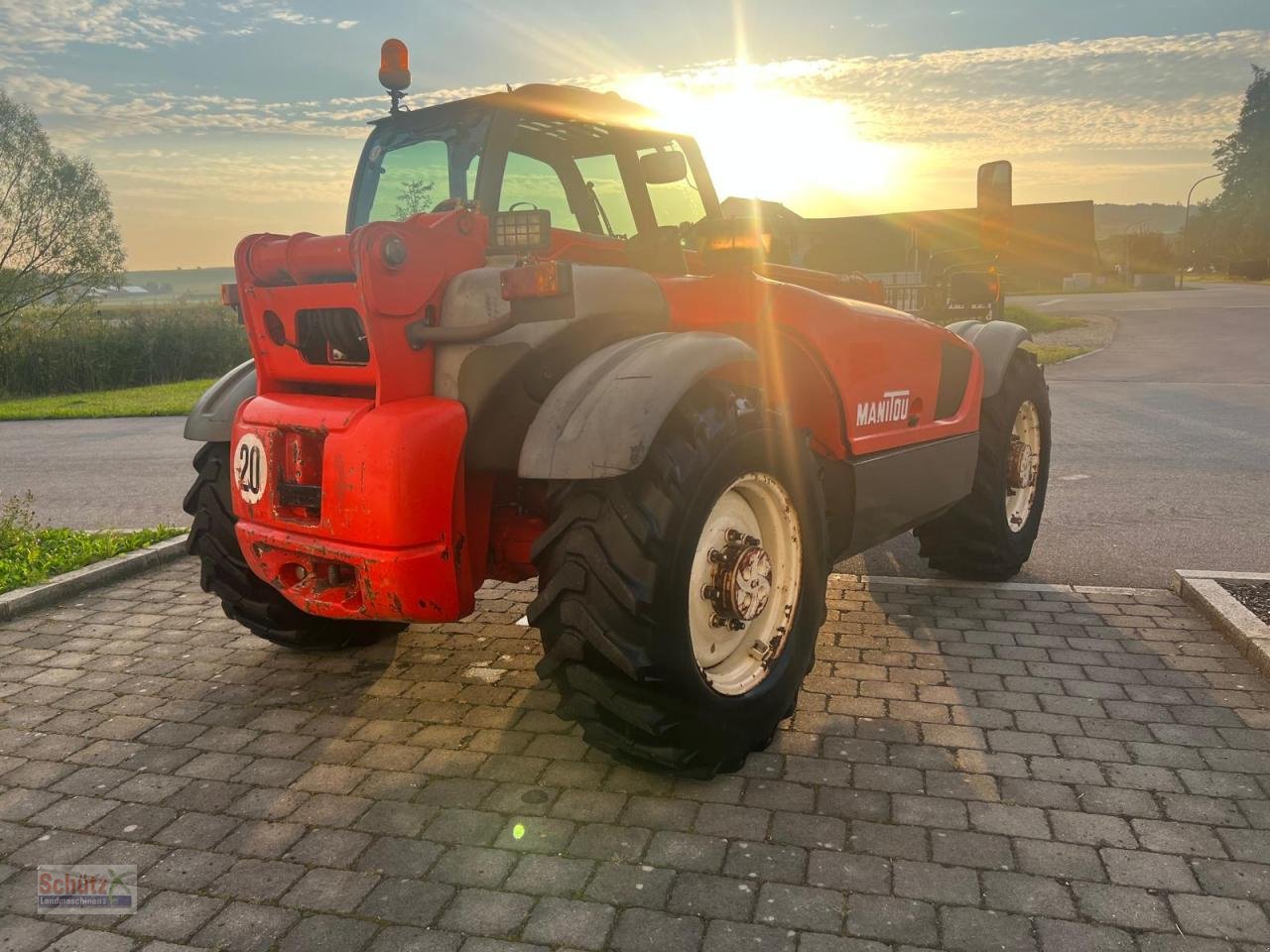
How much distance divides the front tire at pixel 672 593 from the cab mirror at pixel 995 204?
4171 millimetres

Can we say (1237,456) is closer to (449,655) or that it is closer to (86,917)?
(449,655)

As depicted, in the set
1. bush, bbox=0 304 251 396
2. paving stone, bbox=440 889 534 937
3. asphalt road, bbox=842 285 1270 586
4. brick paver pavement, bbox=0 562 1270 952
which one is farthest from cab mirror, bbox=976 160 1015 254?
bush, bbox=0 304 251 396

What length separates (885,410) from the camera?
451 centimetres

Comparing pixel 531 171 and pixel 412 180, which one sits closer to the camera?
pixel 531 171

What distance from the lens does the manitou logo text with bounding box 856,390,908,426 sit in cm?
432

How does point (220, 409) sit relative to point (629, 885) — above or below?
above

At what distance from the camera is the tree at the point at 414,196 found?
4168 millimetres

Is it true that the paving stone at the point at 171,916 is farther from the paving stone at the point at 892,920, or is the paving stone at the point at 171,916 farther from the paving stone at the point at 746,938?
the paving stone at the point at 892,920

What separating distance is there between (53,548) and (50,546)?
84 millimetres

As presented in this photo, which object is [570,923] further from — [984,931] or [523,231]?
[523,231]

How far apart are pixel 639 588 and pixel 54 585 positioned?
→ 13.7ft

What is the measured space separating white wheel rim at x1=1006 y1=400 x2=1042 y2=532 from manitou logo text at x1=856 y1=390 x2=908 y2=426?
4.98ft

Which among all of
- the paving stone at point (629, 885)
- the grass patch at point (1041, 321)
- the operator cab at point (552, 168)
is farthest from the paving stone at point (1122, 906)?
the grass patch at point (1041, 321)

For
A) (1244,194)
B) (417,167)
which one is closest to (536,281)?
(417,167)
